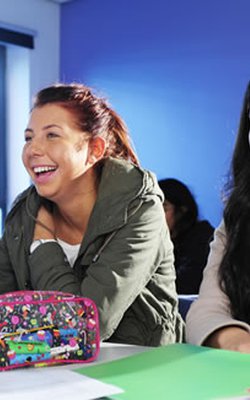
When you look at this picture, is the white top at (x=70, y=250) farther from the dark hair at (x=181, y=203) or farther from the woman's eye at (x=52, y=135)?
the dark hair at (x=181, y=203)

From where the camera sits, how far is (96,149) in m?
1.49

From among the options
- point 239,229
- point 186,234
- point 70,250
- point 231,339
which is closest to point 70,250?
point 70,250

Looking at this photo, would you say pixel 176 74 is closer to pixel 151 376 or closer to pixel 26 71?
pixel 26 71

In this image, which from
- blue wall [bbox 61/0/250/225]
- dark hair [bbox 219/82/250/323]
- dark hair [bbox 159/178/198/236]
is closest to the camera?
dark hair [bbox 219/82/250/323]

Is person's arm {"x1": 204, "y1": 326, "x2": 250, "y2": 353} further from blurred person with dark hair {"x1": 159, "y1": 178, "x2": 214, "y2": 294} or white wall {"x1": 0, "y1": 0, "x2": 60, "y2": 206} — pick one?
white wall {"x1": 0, "y1": 0, "x2": 60, "y2": 206}

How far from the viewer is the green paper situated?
635 millimetres

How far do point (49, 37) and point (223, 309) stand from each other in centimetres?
350

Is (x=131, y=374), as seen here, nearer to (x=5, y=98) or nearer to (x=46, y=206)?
(x=46, y=206)

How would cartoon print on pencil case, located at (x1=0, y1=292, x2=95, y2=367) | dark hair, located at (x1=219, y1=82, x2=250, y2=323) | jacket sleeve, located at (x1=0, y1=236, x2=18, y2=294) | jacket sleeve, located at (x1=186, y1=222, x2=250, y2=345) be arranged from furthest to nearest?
jacket sleeve, located at (x1=0, y1=236, x2=18, y2=294) < dark hair, located at (x1=219, y1=82, x2=250, y2=323) < jacket sleeve, located at (x1=186, y1=222, x2=250, y2=345) < cartoon print on pencil case, located at (x1=0, y1=292, x2=95, y2=367)

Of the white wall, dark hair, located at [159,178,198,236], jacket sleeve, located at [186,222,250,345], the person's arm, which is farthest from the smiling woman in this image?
the white wall

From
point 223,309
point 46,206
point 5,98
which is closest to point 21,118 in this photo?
point 5,98

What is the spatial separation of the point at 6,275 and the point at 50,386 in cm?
84

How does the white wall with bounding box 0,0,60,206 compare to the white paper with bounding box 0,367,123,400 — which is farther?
the white wall with bounding box 0,0,60,206

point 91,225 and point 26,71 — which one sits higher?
point 26,71
